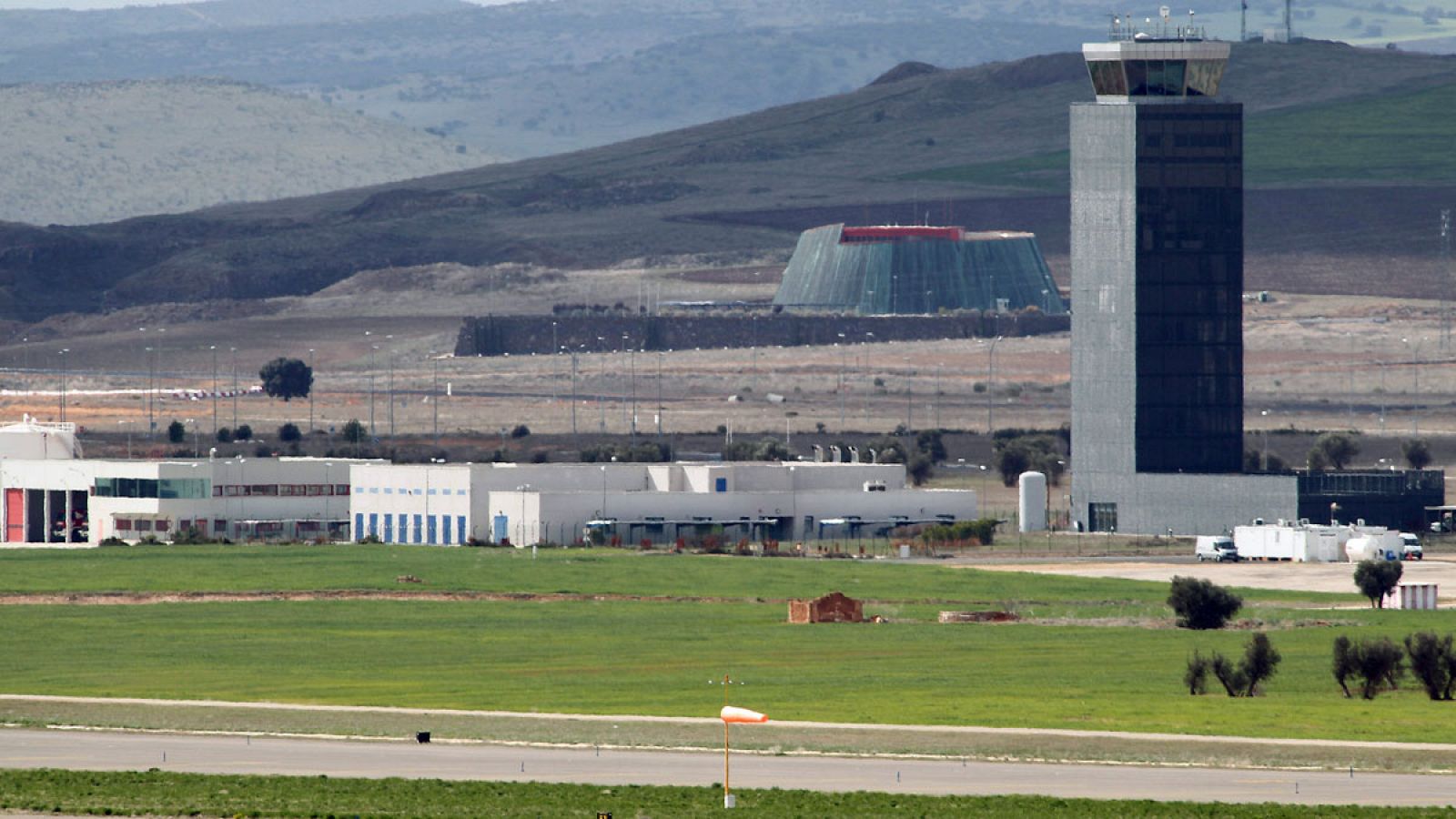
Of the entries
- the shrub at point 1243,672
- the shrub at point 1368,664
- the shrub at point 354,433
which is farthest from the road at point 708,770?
the shrub at point 354,433

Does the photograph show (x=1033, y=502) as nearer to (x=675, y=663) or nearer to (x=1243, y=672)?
(x=675, y=663)

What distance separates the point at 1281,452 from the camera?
617ft

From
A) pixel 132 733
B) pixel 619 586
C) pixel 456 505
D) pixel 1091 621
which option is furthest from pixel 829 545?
pixel 132 733

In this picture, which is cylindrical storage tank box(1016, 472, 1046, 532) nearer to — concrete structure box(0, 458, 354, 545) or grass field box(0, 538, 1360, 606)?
grass field box(0, 538, 1360, 606)

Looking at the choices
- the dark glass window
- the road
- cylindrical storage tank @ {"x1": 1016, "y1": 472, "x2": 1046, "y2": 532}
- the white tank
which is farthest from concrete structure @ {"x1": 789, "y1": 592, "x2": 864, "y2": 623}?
the dark glass window

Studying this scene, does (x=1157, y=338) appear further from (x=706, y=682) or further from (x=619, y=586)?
(x=706, y=682)

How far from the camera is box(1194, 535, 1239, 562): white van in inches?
4870

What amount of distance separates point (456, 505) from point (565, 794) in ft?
290

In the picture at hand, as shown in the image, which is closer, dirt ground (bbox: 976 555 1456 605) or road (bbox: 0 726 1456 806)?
road (bbox: 0 726 1456 806)

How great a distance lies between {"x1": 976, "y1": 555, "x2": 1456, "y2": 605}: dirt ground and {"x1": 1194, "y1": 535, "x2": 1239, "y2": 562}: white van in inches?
33.7

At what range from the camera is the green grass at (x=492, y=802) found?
155 feet

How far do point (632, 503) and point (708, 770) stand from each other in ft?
268

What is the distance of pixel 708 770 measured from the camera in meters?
54.0

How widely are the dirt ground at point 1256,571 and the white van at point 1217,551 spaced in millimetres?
856
